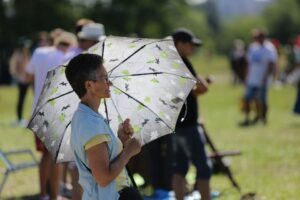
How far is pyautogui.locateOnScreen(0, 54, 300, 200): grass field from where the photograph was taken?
847 cm

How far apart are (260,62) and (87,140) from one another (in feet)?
37.5

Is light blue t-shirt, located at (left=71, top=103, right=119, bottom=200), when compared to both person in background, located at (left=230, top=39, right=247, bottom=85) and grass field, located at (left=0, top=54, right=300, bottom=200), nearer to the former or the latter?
grass field, located at (left=0, top=54, right=300, bottom=200)

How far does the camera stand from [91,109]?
4.02 metres

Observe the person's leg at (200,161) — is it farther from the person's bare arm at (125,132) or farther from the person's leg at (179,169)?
the person's bare arm at (125,132)

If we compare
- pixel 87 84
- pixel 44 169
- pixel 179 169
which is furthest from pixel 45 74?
pixel 87 84

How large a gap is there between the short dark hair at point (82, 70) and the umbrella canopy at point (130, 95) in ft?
2.21

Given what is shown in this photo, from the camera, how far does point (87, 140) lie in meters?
3.90

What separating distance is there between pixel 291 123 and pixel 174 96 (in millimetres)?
11059

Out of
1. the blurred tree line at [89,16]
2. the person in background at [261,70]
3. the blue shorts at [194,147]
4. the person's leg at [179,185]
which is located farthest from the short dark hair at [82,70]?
the blurred tree line at [89,16]

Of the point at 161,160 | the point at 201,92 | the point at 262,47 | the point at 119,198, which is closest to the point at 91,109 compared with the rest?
the point at 119,198

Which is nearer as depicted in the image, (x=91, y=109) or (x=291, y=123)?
(x=91, y=109)

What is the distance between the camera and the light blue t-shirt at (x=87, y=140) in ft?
12.9

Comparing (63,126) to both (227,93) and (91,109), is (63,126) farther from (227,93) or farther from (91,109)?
(227,93)

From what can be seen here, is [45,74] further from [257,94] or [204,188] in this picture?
[257,94]
